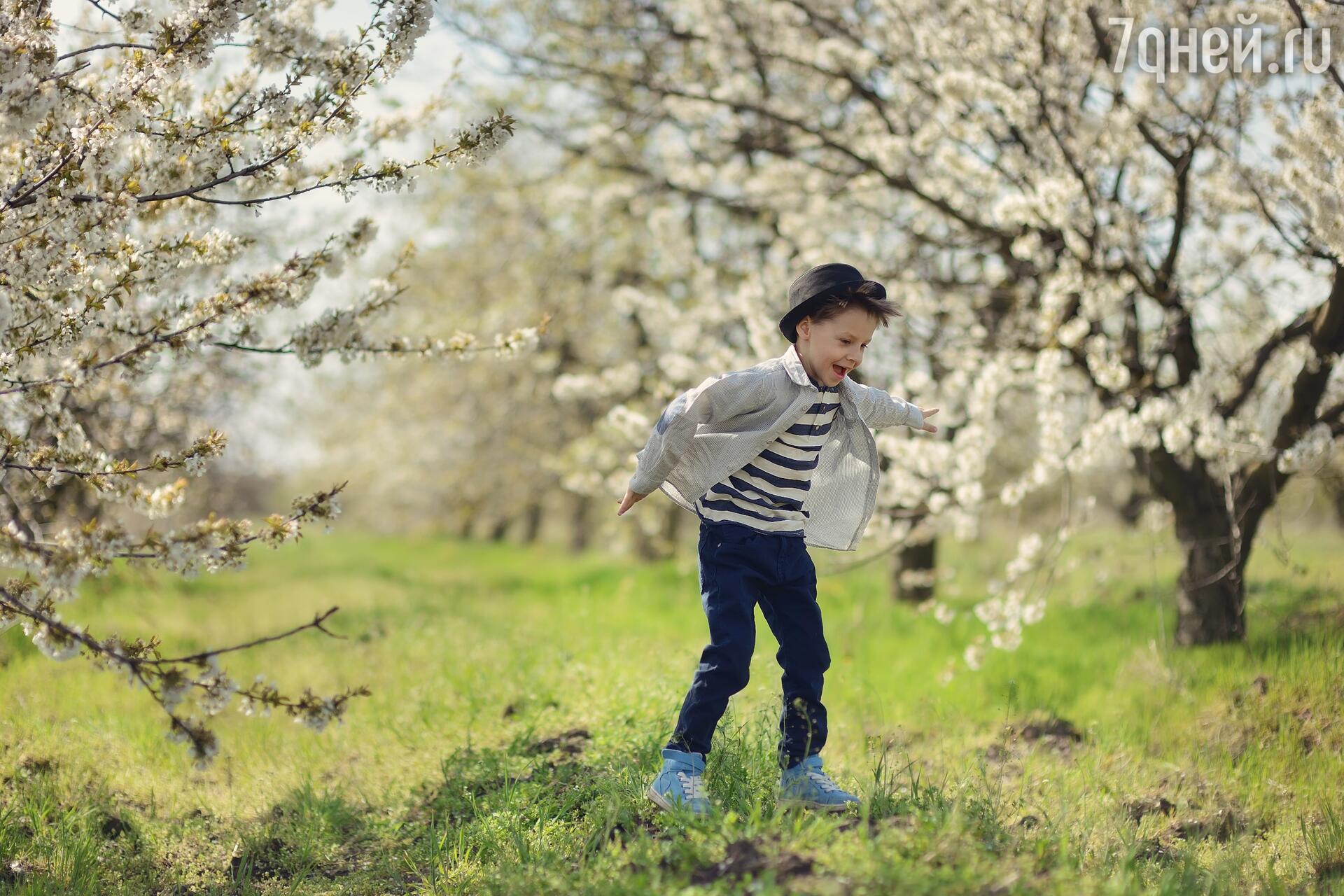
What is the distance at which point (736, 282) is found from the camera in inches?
377

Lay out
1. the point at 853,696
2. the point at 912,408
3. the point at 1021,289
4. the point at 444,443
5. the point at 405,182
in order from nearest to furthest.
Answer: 1. the point at 405,182
2. the point at 912,408
3. the point at 853,696
4. the point at 1021,289
5. the point at 444,443

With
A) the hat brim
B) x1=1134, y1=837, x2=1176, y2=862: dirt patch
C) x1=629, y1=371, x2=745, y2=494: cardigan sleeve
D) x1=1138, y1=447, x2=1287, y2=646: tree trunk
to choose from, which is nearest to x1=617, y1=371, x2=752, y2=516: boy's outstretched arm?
x1=629, y1=371, x2=745, y2=494: cardigan sleeve

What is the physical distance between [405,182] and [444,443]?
13.3m

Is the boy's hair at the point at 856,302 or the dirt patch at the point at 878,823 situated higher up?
the boy's hair at the point at 856,302

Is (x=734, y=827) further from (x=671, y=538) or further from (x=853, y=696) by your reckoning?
(x=671, y=538)

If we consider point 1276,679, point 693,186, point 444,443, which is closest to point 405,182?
point 1276,679

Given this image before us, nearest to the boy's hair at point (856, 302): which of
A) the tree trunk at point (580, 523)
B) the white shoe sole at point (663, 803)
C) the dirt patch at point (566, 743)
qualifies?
the white shoe sole at point (663, 803)

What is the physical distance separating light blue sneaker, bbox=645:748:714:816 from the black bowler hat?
155 cm

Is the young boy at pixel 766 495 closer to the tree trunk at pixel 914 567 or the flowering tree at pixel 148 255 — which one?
the flowering tree at pixel 148 255

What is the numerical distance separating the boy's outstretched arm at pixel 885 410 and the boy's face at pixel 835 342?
0.73ft

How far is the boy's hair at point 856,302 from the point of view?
323 cm

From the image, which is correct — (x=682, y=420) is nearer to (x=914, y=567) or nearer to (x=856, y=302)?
(x=856, y=302)

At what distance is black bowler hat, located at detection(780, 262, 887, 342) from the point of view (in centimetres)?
322

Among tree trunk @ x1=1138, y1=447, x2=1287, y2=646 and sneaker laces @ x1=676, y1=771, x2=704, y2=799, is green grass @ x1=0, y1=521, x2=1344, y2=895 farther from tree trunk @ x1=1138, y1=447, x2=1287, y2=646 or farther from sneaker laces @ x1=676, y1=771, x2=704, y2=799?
tree trunk @ x1=1138, y1=447, x2=1287, y2=646
